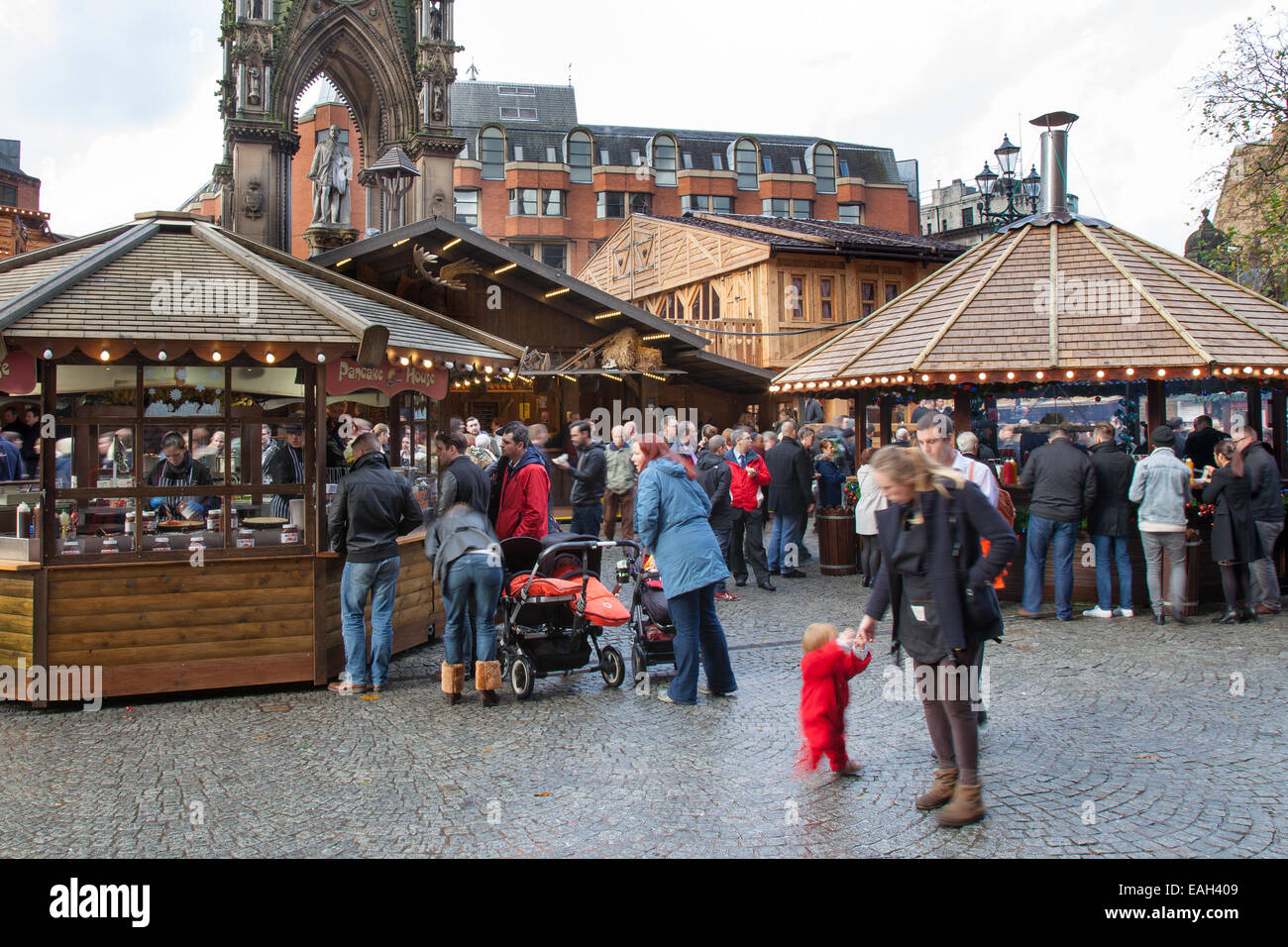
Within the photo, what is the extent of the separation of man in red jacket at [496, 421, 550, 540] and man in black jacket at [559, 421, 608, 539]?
3818 mm

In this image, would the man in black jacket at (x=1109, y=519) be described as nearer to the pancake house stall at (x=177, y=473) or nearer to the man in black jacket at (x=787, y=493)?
→ the man in black jacket at (x=787, y=493)

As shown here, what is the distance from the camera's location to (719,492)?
12.0 metres

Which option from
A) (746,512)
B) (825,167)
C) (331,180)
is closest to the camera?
(746,512)

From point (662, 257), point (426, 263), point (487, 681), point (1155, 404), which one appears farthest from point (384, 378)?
point (662, 257)

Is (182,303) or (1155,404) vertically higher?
(182,303)

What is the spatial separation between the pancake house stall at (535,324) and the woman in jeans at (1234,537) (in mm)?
11038

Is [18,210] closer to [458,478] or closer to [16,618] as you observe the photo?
[16,618]

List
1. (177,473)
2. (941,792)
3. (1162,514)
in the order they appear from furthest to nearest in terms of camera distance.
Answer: (1162,514) → (177,473) → (941,792)

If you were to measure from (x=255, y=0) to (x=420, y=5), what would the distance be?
3.70 meters

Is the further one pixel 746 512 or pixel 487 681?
pixel 746 512

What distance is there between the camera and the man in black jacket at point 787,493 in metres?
13.1

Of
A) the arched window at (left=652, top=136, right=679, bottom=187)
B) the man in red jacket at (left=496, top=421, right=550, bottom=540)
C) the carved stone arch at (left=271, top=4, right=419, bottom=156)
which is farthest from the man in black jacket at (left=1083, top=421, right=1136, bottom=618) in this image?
the arched window at (left=652, top=136, right=679, bottom=187)

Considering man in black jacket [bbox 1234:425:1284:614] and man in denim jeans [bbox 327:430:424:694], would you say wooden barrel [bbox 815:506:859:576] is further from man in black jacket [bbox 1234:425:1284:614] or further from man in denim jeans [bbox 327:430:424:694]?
man in denim jeans [bbox 327:430:424:694]

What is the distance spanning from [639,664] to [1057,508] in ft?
17.0
